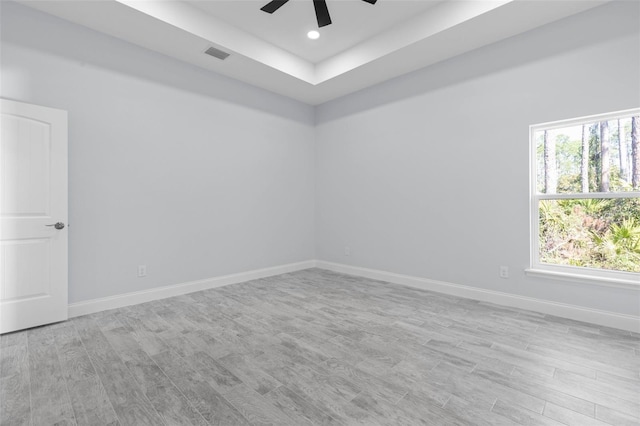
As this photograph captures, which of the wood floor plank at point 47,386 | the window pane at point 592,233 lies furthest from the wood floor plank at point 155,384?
the window pane at point 592,233

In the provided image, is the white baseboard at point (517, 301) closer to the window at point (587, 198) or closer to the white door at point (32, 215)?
the window at point (587, 198)

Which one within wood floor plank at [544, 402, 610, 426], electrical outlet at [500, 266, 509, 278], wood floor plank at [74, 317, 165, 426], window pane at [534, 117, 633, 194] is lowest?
wood floor plank at [74, 317, 165, 426]

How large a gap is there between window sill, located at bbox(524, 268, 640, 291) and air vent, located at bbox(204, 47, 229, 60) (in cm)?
444

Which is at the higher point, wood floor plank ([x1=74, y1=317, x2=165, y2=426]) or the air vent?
the air vent

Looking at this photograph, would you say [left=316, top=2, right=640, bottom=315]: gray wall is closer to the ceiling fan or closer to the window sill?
the window sill

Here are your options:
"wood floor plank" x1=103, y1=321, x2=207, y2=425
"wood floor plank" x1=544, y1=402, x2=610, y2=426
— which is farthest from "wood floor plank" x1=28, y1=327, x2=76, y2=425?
"wood floor plank" x1=544, y1=402, x2=610, y2=426

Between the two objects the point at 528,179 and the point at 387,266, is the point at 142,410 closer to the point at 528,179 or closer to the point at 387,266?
the point at 387,266

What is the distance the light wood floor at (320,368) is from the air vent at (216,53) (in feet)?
10.3

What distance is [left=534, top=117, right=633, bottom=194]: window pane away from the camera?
2.94m

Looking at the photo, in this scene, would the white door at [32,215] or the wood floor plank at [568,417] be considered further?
the white door at [32,215]

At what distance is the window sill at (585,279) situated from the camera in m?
2.76

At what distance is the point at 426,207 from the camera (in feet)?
13.8

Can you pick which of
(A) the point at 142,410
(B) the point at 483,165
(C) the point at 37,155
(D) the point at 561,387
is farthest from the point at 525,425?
(C) the point at 37,155

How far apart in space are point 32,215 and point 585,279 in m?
5.40
